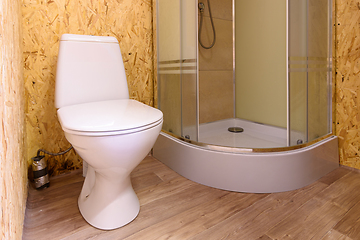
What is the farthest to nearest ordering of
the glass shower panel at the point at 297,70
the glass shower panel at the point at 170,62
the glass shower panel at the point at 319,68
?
1. the glass shower panel at the point at 170,62
2. the glass shower panel at the point at 319,68
3. the glass shower panel at the point at 297,70

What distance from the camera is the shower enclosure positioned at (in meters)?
A: 1.21

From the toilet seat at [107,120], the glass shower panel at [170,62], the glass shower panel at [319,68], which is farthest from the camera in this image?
the glass shower panel at [170,62]

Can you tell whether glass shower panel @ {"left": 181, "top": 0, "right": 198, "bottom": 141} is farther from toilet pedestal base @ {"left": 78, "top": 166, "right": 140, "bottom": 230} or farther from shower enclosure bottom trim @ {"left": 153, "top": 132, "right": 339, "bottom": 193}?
toilet pedestal base @ {"left": 78, "top": 166, "right": 140, "bottom": 230}

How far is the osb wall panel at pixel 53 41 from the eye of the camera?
4.37 feet

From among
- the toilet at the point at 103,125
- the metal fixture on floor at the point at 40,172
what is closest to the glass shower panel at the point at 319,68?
the toilet at the point at 103,125

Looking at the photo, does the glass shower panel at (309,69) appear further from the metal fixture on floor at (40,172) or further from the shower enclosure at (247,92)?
the metal fixture on floor at (40,172)

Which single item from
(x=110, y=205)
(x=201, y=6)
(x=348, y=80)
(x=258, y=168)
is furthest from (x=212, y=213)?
(x=201, y=6)

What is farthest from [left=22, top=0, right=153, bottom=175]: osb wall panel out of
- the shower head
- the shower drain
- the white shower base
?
the shower drain

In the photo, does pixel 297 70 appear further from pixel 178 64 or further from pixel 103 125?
pixel 103 125

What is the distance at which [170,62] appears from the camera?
1.57m

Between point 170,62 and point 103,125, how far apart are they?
0.92m

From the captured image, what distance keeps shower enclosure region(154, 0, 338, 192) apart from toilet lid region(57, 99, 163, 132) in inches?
20.0

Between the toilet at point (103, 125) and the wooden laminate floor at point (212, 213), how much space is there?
84 mm

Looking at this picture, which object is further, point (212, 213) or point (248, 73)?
point (248, 73)
